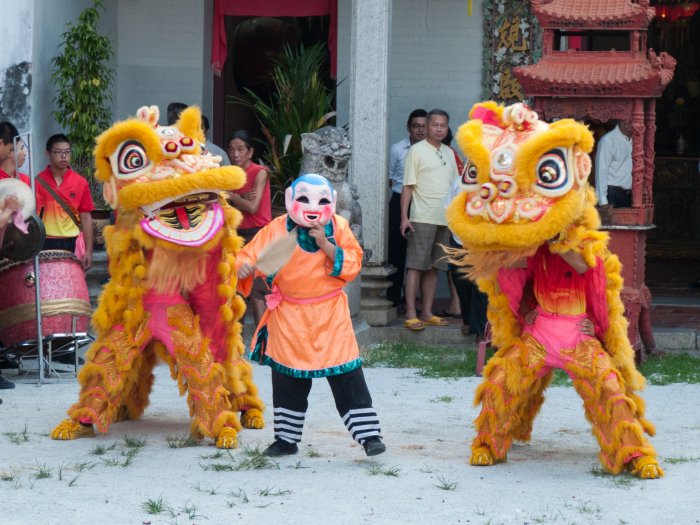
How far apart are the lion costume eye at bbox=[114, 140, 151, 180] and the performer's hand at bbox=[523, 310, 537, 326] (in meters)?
2.12

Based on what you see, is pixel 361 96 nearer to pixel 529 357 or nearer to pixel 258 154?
pixel 258 154

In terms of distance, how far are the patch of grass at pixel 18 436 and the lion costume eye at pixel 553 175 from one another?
120 inches

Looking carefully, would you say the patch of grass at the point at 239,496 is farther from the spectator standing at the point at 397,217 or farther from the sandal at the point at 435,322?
the spectator standing at the point at 397,217

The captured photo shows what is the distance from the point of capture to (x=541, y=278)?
642cm

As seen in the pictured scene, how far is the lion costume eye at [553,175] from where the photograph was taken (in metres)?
6.09

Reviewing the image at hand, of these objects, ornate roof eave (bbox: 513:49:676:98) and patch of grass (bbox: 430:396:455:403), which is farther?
ornate roof eave (bbox: 513:49:676:98)

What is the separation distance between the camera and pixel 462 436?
7141 millimetres

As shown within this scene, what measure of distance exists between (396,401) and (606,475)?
82.8 inches

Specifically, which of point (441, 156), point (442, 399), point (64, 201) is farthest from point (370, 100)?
point (442, 399)

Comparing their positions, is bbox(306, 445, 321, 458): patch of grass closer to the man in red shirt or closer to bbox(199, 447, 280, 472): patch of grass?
bbox(199, 447, 280, 472): patch of grass

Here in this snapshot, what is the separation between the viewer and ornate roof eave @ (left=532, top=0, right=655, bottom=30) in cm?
896

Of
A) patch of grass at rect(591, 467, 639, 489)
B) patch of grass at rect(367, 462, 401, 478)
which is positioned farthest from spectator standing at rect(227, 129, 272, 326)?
patch of grass at rect(591, 467, 639, 489)

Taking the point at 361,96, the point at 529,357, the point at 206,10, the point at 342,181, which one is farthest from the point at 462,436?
the point at 206,10

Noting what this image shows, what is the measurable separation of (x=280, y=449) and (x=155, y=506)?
1.12m
